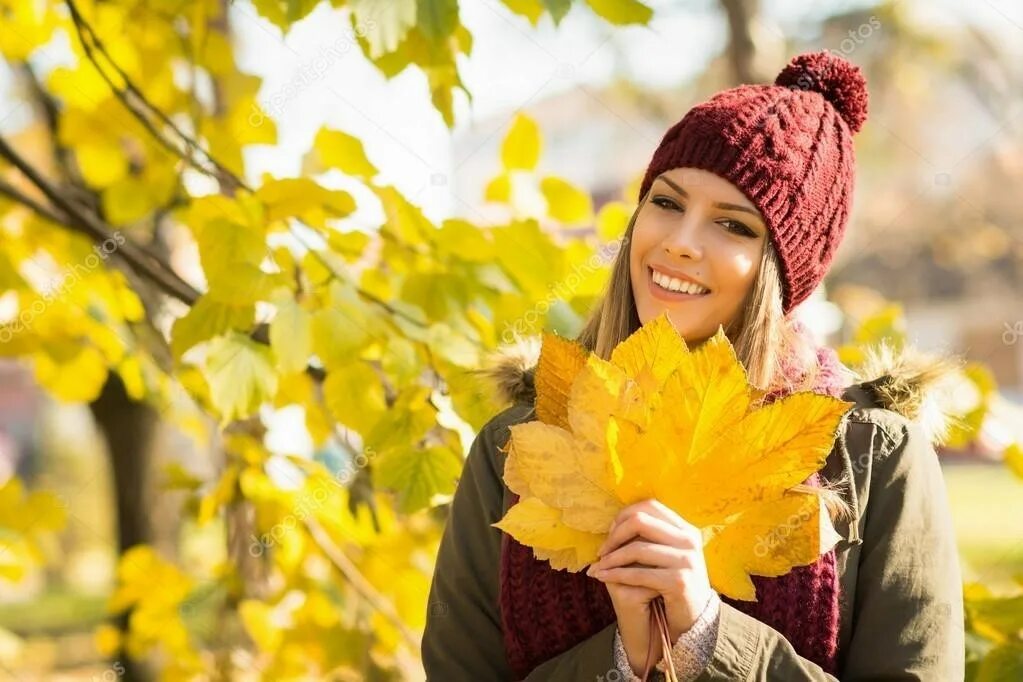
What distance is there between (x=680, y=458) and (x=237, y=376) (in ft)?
2.69

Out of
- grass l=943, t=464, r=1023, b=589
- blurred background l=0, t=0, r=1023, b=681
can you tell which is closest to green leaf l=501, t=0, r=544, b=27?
blurred background l=0, t=0, r=1023, b=681

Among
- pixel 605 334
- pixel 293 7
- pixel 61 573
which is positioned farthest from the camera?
pixel 61 573

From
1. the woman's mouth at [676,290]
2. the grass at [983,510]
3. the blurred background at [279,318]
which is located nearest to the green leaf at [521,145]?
the blurred background at [279,318]

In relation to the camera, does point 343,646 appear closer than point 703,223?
No

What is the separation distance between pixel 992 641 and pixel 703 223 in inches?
39.1

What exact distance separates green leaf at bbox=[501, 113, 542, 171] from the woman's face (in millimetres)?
716

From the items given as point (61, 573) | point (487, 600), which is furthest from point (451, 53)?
point (61, 573)

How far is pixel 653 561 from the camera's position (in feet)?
3.48

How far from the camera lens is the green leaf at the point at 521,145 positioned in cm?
213

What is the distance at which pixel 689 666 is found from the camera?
1.17 metres

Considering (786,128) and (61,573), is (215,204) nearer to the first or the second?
(786,128)

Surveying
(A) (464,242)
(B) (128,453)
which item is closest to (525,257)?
(A) (464,242)

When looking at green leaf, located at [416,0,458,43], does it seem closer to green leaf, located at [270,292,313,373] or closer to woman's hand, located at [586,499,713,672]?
green leaf, located at [270,292,313,373]

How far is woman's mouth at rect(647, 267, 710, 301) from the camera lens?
1.40m
